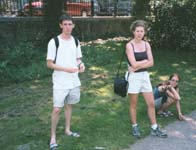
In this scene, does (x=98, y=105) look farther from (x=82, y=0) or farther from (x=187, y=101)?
(x=82, y=0)

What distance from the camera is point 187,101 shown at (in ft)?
28.8

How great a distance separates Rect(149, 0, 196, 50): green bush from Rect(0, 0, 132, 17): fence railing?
3.50m

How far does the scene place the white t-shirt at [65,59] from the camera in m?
5.82

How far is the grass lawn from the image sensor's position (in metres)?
6.40

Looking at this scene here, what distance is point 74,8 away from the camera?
18.7 m

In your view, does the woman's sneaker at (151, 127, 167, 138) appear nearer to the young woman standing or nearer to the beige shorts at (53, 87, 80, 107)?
the young woman standing

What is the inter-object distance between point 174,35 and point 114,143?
9.62 metres

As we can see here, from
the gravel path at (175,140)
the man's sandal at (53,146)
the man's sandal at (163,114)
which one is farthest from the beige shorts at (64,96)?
the man's sandal at (163,114)

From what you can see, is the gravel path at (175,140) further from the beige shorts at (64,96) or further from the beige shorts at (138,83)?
the beige shorts at (64,96)

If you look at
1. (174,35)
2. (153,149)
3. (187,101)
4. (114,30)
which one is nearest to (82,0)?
(114,30)

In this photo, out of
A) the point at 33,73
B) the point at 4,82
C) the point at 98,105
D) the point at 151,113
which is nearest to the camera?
the point at 151,113

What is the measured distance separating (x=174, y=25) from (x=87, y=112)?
832 cm

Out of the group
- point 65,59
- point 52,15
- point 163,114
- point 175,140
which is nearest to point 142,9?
point 52,15

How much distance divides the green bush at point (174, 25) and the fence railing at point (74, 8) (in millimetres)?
3500
